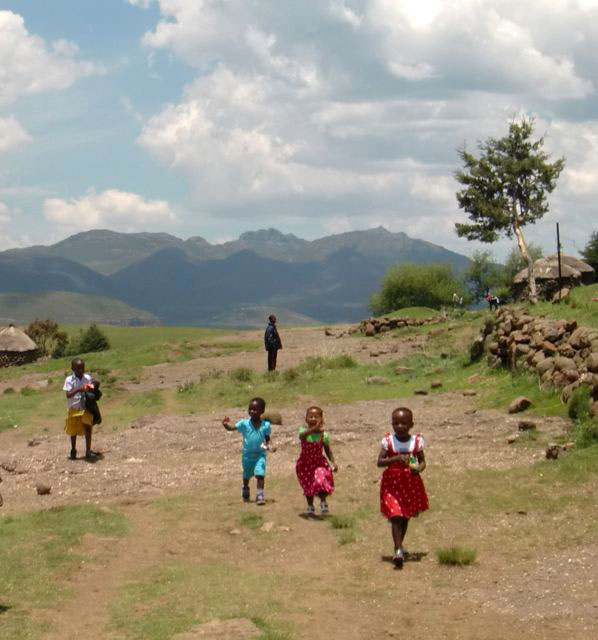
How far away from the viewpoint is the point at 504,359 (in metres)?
22.8

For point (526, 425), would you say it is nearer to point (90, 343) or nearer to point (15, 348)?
point (15, 348)

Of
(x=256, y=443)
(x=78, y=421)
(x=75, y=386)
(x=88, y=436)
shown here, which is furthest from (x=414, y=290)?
(x=256, y=443)

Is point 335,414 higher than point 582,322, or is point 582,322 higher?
point 582,322

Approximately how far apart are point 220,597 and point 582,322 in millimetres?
13628

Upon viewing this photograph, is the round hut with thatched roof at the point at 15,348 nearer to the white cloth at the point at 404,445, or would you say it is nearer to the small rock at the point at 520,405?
the small rock at the point at 520,405

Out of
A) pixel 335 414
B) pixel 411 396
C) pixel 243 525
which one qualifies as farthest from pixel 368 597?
→ pixel 411 396

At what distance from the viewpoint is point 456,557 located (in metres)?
9.78

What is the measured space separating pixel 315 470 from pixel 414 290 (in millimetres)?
68934

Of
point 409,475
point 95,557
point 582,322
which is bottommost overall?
point 95,557

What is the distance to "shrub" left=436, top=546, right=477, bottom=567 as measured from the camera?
32.1 ft

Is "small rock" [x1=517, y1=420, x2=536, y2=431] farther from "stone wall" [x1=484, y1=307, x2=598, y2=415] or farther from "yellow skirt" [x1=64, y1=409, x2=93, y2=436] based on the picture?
"yellow skirt" [x1=64, y1=409, x2=93, y2=436]

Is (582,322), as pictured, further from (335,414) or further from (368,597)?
(368,597)

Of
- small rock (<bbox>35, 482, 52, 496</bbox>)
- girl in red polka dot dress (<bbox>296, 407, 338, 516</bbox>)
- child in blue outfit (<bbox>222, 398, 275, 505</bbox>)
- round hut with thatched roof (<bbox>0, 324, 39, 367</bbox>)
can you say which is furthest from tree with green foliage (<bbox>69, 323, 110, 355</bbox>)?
girl in red polka dot dress (<bbox>296, 407, 338, 516</bbox>)

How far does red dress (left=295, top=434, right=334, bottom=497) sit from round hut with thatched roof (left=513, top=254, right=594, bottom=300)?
4159cm
